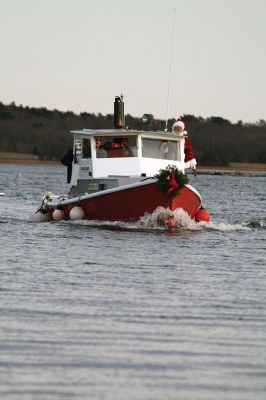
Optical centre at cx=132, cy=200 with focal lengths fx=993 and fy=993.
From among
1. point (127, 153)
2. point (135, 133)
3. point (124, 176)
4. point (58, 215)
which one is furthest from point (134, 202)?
point (58, 215)

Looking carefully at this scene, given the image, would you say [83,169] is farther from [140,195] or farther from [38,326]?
[38,326]

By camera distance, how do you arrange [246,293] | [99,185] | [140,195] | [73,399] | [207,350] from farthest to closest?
[99,185] → [140,195] → [246,293] → [207,350] → [73,399]

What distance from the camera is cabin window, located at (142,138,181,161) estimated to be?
29031mm

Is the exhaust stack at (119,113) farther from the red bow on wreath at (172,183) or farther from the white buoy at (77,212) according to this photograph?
the red bow on wreath at (172,183)

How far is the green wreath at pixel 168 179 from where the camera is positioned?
26250mm

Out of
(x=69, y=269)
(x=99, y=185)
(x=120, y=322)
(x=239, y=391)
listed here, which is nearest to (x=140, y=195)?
(x=99, y=185)

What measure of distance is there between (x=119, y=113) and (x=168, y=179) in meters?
5.31

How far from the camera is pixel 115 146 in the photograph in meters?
29.2

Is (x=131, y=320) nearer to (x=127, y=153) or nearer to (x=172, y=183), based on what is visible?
(x=172, y=183)

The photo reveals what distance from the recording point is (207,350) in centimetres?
1088

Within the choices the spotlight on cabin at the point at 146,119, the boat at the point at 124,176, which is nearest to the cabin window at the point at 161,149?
the boat at the point at 124,176

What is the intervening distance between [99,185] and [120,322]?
53.4 ft

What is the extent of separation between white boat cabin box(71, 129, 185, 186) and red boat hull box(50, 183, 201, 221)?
1162 mm

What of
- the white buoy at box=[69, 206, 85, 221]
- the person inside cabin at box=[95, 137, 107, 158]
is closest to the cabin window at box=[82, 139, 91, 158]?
the person inside cabin at box=[95, 137, 107, 158]
